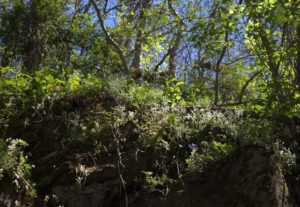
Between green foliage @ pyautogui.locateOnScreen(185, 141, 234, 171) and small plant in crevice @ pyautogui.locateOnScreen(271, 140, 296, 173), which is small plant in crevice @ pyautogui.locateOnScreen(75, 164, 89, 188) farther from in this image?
small plant in crevice @ pyautogui.locateOnScreen(271, 140, 296, 173)

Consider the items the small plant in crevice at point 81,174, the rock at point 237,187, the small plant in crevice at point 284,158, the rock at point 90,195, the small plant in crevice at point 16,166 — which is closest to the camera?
the rock at point 237,187

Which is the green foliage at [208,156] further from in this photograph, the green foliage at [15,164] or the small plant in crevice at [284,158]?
the green foliage at [15,164]

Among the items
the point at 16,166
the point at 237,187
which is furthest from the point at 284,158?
the point at 16,166

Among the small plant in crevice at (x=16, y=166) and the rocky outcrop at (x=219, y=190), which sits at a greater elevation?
the small plant in crevice at (x=16, y=166)

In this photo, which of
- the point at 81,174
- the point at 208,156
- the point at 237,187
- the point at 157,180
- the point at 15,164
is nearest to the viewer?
the point at 237,187

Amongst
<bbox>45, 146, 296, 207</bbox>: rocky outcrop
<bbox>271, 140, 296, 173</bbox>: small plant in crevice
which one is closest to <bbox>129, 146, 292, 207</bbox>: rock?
<bbox>45, 146, 296, 207</bbox>: rocky outcrop

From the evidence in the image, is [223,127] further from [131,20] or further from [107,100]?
[131,20]

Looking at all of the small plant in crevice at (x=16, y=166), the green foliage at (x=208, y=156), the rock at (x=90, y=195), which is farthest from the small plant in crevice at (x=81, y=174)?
the green foliage at (x=208, y=156)

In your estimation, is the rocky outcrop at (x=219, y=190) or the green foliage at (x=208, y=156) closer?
the rocky outcrop at (x=219, y=190)

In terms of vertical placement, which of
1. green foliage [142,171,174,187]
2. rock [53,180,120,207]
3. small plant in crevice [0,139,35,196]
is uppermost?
small plant in crevice [0,139,35,196]

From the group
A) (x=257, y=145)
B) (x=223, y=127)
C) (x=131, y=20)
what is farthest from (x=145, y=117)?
(x=131, y=20)

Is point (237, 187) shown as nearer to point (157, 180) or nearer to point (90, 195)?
point (157, 180)

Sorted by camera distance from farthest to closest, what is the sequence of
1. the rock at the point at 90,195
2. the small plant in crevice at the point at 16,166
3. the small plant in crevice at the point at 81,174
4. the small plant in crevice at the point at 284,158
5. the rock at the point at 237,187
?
the small plant in crevice at the point at 16,166 < the small plant in crevice at the point at 81,174 < the rock at the point at 90,195 < the small plant in crevice at the point at 284,158 < the rock at the point at 237,187

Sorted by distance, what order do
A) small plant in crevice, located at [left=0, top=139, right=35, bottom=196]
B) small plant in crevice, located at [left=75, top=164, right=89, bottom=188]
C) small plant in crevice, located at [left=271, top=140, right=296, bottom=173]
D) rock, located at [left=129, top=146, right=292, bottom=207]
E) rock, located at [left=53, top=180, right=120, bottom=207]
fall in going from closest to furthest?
rock, located at [left=129, top=146, right=292, bottom=207], small plant in crevice, located at [left=271, top=140, right=296, bottom=173], rock, located at [left=53, top=180, right=120, bottom=207], small plant in crevice, located at [left=75, top=164, right=89, bottom=188], small plant in crevice, located at [left=0, top=139, right=35, bottom=196]
